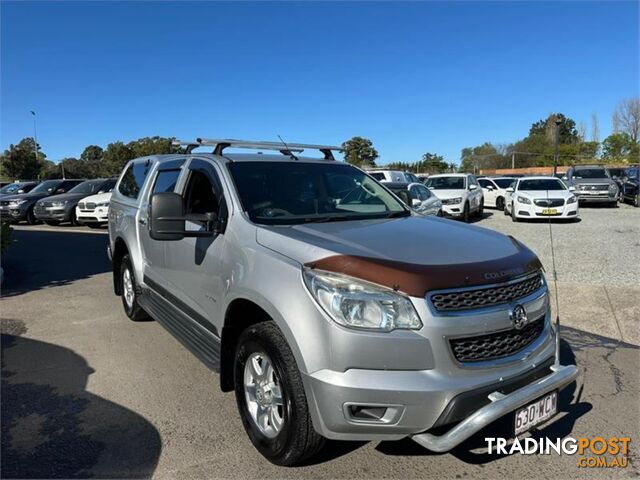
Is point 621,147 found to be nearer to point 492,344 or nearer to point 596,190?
point 596,190

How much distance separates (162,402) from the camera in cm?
380

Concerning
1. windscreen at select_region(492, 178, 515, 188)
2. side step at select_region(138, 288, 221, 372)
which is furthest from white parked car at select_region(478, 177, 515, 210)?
side step at select_region(138, 288, 221, 372)

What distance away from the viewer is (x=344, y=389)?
2396 mm

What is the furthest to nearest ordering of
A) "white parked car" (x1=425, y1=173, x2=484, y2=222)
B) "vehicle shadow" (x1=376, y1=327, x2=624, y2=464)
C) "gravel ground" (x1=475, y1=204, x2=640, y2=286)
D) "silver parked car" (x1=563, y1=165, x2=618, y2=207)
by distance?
"silver parked car" (x1=563, y1=165, x2=618, y2=207) → "white parked car" (x1=425, y1=173, x2=484, y2=222) → "gravel ground" (x1=475, y1=204, x2=640, y2=286) → "vehicle shadow" (x1=376, y1=327, x2=624, y2=464)

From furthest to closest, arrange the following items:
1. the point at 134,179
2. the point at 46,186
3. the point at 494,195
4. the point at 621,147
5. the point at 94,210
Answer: the point at 621,147
the point at 494,195
the point at 46,186
the point at 94,210
the point at 134,179

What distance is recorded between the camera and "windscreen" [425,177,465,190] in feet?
58.1

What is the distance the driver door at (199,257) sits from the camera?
3.50 m

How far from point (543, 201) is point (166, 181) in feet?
45.6

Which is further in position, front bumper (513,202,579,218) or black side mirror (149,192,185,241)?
front bumper (513,202,579,218)

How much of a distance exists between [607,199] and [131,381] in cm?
2173

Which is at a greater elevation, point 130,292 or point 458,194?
point 458,194

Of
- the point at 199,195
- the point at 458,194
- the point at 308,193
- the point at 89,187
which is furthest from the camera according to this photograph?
the point at 89,187

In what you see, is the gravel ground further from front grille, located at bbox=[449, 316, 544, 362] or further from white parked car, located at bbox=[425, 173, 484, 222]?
front grille, located at bbox=[449, 316, 544, 362]

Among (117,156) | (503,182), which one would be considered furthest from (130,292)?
(117,156)
